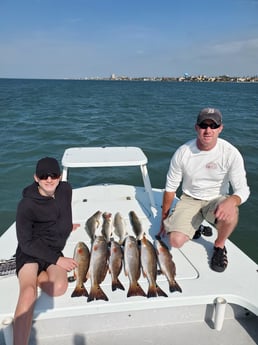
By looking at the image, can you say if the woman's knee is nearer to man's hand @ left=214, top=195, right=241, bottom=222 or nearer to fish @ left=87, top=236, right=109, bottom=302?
man's hand @ left=214, top=195, right=241, bottom=222

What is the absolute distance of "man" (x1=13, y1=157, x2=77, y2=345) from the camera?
289 cm

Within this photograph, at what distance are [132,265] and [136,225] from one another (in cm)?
91

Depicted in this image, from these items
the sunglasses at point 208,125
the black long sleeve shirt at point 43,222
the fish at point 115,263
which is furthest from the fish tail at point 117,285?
the sunglasses at point 208,125

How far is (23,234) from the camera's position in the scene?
3.05m

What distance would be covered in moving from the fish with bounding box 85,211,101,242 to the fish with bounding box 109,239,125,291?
40 centimetres

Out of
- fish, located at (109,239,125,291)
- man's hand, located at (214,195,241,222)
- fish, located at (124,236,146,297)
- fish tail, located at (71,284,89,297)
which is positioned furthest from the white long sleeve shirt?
fish tail, located at (71,284,89,297)

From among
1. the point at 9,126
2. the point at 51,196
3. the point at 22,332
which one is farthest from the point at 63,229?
the point at 9,126

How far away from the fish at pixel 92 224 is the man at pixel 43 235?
18.8 inches

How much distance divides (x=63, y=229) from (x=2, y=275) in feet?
2.56

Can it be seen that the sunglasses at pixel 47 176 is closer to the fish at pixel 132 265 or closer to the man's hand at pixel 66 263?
the man's hand at pixel 66 263

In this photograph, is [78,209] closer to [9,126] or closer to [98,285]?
[98,285]

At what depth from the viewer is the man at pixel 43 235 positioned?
9.47ft

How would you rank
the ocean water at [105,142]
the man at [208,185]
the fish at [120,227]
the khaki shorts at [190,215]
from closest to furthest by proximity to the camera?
the man at [208,185] → the khaki shorts at [190,215] → the fish at [120,227] → the ocean water at [105,142]

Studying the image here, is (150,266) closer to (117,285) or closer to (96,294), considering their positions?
(117,285)
